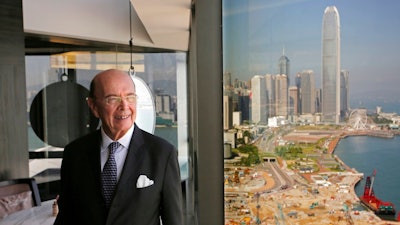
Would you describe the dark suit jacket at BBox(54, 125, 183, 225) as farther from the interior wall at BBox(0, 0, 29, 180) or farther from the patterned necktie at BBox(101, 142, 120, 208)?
the interior wall at BBox(0, 0, 29, 180)

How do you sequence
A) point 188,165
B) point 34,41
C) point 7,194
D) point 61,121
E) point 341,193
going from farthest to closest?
point 188,165
point 61,121
point 34,41
point 7,194
point 341,193

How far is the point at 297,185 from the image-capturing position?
1.12 metres

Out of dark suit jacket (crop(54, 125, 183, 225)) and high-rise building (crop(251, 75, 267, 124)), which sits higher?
high-rise building (crop(251, 75, 267, 124))

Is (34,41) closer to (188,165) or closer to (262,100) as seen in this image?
(188,165)

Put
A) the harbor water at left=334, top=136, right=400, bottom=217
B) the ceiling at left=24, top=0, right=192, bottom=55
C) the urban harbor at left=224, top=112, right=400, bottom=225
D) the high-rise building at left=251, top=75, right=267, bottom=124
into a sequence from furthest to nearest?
1. the ceiling at left=24, top=0, right=192, bottom=55
2. the high-rise building at left=251, top=75, right=267, bottom=124
3. the urban harbor at left=224, top=112, right=400, bottom=225
4. the harbor water at left=334, top=136, right=400, bottom=217

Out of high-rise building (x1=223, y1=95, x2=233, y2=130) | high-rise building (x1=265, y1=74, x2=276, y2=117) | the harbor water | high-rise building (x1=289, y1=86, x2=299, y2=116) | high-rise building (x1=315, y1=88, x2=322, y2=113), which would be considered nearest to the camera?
the harbor water

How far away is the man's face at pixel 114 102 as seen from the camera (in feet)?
3.67

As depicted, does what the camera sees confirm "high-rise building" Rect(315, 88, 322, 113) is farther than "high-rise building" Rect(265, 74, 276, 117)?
No

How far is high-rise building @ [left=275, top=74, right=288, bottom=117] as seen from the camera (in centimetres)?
117

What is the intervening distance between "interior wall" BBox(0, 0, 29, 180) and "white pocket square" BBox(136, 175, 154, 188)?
2.96 m

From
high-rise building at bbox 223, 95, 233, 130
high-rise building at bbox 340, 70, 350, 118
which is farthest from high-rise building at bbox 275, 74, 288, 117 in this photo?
high-rise building at bbox 223, 95, 233, 130

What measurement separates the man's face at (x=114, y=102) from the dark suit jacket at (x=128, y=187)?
0.07 meters

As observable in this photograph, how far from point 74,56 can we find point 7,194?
2.70 metres

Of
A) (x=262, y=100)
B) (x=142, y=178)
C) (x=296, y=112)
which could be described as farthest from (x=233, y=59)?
(x=142, y=178)
